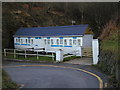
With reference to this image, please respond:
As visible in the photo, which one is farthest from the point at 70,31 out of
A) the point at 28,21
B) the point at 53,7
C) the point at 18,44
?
the point at 53,7

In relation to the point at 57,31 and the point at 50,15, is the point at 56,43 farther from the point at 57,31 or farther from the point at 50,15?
the point at 50,15

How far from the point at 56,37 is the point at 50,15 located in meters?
23.2

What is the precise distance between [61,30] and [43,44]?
3.47 metres

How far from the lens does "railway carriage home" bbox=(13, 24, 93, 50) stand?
1981 cm

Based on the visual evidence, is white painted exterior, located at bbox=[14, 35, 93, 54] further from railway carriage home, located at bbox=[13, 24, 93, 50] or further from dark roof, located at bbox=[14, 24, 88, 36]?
dark roof, located at bbox=[14, 24, 88, 36]

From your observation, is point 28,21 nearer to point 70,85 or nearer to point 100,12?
point 100,12

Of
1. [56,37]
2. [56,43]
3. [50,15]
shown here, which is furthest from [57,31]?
→ [50,15]

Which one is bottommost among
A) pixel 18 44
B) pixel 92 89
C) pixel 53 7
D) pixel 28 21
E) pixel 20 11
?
pixel 92 89

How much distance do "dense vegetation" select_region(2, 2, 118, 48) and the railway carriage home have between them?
3.61 metres

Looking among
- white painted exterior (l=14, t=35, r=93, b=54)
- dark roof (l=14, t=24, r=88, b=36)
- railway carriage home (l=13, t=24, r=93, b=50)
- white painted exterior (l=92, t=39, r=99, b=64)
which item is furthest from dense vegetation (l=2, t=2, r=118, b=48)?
white painted exterior (l=92, t=39, r=99, b=64)

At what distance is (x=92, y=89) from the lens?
6539 millimetres

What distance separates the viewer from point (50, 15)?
43.2 metres

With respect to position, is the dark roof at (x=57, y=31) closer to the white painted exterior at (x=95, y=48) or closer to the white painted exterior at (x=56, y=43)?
the white painted exterior at (x=56, y=43)

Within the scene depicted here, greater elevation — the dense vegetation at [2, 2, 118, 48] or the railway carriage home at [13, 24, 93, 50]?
the dense vegetation at [2, 2, 118, 48]
